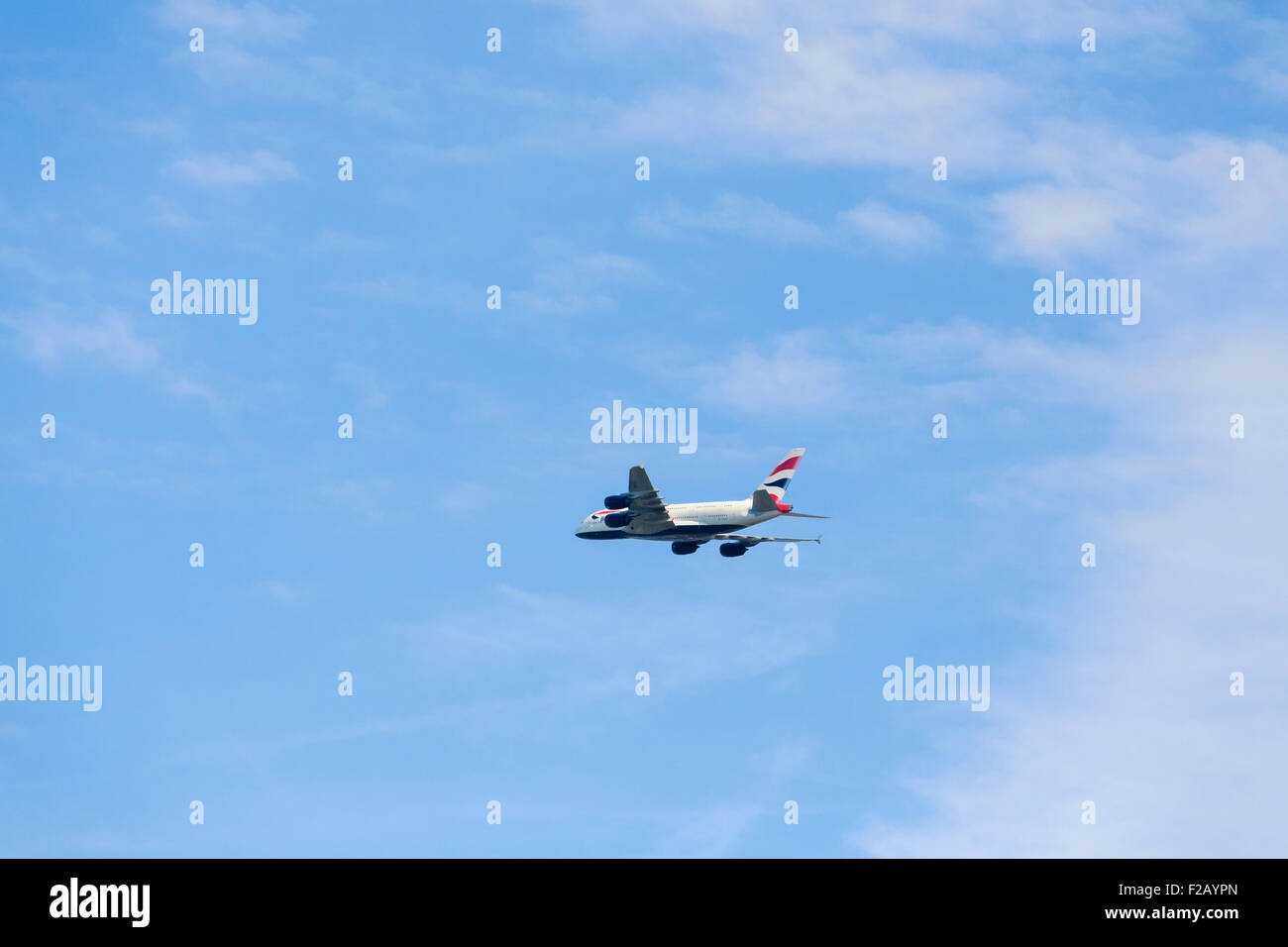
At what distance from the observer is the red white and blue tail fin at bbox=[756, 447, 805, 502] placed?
149750mm

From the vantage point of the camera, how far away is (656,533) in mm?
143250

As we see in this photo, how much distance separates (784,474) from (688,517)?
36.7ft

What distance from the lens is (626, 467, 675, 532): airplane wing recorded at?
138 meters

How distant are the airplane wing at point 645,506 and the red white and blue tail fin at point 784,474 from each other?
37.4 feet

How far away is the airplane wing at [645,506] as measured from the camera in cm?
13850

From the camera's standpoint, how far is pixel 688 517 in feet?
470

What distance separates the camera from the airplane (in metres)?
139

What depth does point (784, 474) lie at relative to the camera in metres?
150

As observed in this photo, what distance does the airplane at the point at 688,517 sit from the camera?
457 ft
